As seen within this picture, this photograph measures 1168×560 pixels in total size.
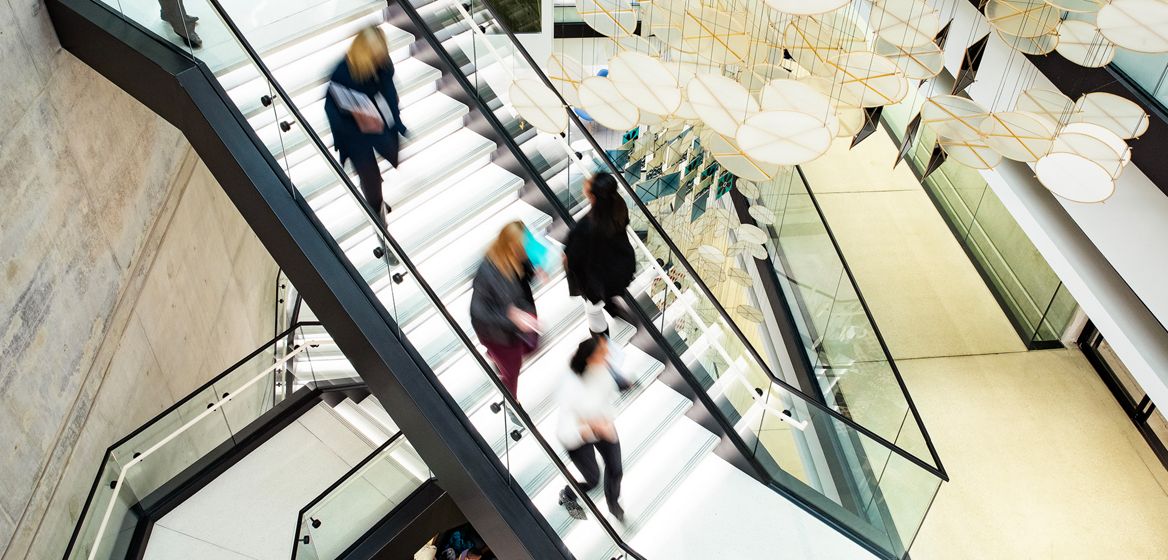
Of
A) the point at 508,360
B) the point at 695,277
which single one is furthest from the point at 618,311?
the point at 508,360

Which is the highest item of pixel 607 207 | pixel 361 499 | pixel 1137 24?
pixel 1137 24

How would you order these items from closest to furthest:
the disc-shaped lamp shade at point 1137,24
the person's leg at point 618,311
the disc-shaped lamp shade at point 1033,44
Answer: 1. the disc-shaped lamp shade at point 1137,24
2. the disc-shaped lamp shade at point 1033,44
3. the person's leg at point 618,311

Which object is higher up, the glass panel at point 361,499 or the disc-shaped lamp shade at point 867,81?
the disc-shaped lamp shade at point 867,81

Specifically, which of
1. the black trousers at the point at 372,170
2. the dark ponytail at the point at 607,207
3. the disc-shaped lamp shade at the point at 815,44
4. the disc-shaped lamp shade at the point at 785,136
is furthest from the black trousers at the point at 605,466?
the disc-shaped lamp shade at the point at 785,136

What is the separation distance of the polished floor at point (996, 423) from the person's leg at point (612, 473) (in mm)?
3721

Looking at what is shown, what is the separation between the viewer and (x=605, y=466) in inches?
219

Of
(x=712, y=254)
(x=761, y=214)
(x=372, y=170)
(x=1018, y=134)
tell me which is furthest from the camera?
(x=761, y=214)

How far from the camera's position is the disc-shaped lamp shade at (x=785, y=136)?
3285mm

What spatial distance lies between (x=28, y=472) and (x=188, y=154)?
3.53 m

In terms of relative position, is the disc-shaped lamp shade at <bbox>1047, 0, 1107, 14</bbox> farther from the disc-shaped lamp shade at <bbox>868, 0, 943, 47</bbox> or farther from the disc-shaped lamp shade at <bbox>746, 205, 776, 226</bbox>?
Answer: the disc-shaped lamp shade at <bbox>746, 205, 776, 226</bbox>

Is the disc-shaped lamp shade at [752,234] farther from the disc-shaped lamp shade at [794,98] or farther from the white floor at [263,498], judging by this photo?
the white floor at [263,498]

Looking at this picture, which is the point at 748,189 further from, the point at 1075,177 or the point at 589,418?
the point at 1075,177

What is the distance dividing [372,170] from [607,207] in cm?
168

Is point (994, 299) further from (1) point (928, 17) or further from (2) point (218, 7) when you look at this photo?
(2) point (218, 7)
